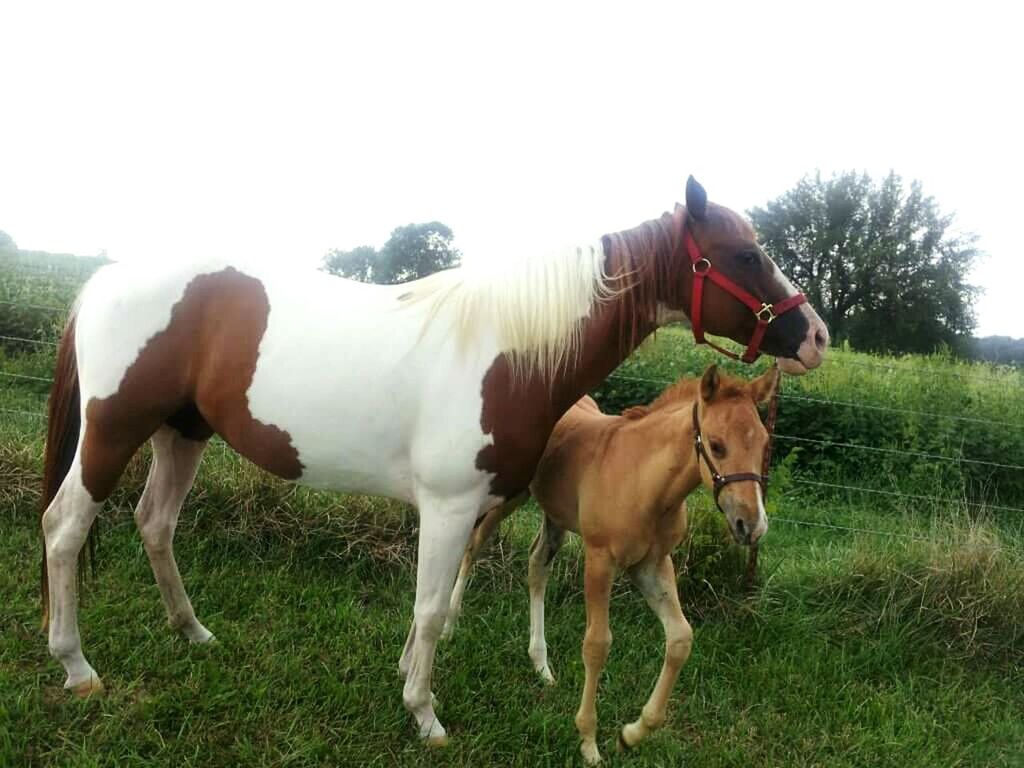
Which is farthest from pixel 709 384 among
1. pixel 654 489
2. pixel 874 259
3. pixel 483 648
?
pixel 874 259

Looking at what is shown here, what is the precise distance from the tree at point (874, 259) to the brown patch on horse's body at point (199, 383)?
25.7m

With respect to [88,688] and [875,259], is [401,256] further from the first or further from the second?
[875,259]

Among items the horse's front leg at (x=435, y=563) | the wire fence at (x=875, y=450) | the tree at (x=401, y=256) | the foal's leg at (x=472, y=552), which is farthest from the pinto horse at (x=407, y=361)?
the tree at (x=401, y=256)

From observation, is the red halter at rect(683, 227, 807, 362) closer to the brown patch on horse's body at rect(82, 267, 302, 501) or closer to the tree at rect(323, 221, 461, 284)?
the brown patch on horse's body at rect(82, 267, 302, 501)

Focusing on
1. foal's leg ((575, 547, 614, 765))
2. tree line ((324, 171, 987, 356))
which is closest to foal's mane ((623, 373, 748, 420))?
foal's leg ((575, 547, 614, 765))

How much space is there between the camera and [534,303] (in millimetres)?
2375

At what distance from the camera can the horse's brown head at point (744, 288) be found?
7.67 ft

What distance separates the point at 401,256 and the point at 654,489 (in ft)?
36.7

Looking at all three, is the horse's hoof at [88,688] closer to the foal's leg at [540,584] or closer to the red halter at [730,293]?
the foal's leg at [540,584]

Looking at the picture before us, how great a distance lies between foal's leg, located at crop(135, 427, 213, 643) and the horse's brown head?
2.35 metres

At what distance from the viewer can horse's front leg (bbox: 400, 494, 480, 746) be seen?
7.79 ft

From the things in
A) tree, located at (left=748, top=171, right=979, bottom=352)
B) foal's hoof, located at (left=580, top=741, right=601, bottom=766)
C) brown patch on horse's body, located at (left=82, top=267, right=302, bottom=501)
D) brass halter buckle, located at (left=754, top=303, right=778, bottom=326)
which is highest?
tree, located at (left=748, top=171, right=979, bottom=352)

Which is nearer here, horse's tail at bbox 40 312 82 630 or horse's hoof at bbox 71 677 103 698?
horse's hoof at bbox 71 677 103 698

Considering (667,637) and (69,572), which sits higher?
(667,637)
